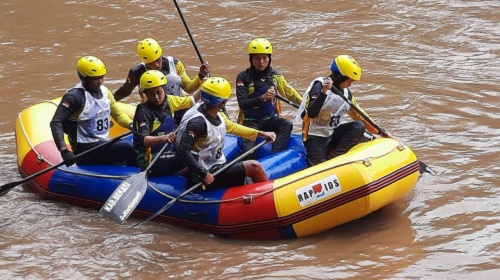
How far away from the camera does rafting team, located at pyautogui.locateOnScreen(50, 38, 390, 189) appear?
659 cm

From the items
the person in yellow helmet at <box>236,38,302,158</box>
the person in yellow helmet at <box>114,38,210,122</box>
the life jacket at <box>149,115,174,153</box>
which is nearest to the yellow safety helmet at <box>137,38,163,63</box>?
the person in yellow helmet at <box>114,38,210,122</box>

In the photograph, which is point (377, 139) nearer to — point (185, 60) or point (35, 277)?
point (35, 277)

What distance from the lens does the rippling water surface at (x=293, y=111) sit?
6.29 meters

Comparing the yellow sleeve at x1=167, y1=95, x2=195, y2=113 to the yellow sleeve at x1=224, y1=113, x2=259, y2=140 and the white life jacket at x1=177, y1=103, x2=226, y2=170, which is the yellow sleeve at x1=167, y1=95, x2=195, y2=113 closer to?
the yellow sleeve at x1=224, y1=113, x2=259, y2=140

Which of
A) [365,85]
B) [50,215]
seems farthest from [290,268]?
[365,85]

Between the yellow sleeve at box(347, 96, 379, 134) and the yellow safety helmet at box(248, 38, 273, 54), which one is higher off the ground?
the yellow safety helmet at box(248, 38, 273, 54)

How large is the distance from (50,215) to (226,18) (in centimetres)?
682

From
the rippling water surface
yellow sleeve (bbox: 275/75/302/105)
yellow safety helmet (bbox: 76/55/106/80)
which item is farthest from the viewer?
yellow sleeve (bbox: 275/75/302/105)

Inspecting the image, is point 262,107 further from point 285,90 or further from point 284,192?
point 284,192

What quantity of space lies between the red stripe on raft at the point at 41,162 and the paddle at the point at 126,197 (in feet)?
3.59

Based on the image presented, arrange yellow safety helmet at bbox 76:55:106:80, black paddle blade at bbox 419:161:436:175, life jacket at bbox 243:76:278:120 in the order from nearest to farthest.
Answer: yellow safety helmet at bbox 76:55:106:80
black paddle blade at bbox 419:161:436:175
life jacket at bbox 243:76:278:120

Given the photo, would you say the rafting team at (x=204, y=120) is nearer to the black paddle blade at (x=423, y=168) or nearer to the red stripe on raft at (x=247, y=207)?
the red stripe on raft at (x=247, y=207)

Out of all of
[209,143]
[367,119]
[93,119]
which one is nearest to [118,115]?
[93,119]

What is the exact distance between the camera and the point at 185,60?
38.1 ft
